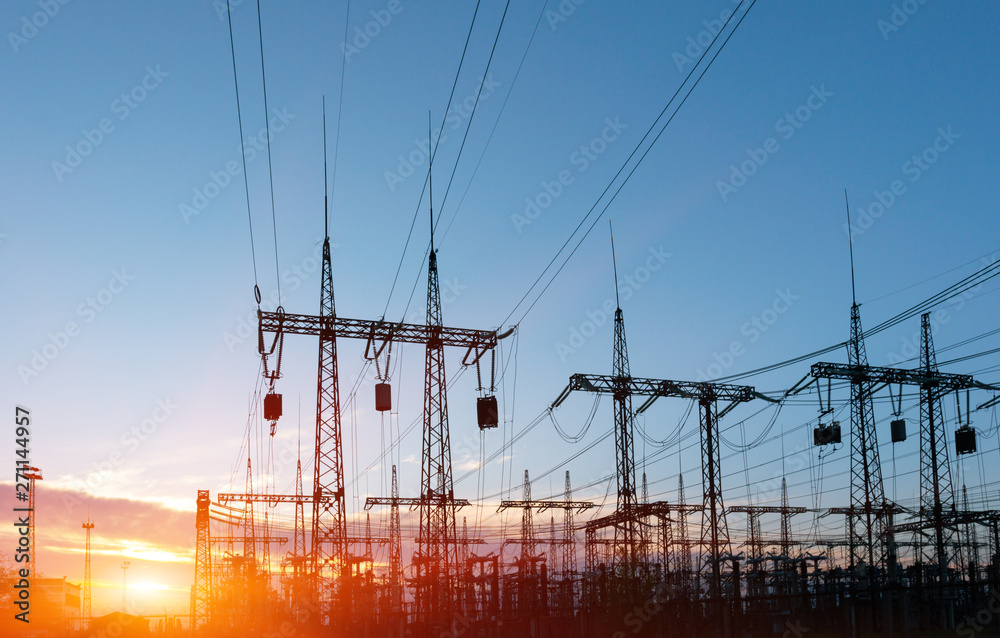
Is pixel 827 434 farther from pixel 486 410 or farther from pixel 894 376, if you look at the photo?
pixel 486 410

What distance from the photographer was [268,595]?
71562 mm

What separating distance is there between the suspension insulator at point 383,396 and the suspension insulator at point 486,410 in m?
3.16

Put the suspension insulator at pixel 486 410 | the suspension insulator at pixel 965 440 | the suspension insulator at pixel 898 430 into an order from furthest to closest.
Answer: the suspension insulator at pixel 898 430, the suspension insulator at pixel 965 440, the suspension insulator at pixel 486 410

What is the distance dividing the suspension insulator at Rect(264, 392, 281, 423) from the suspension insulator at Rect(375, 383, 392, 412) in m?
3.71

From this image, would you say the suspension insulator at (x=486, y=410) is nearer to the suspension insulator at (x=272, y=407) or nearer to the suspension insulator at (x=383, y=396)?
the suspension insulator at (x=383, y=396)

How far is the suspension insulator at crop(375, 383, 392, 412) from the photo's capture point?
3047 centimetres

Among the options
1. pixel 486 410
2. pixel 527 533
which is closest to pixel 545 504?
pixel 527 533

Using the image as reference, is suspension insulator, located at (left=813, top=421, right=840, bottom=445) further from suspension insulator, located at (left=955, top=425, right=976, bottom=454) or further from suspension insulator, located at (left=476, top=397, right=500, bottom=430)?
suspension insulator, located at (left=476, top=397, right=500, bottom=430)

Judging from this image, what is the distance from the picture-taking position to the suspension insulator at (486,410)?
30.4m

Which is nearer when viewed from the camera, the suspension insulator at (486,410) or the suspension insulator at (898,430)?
the suspension insulator at (486,410)

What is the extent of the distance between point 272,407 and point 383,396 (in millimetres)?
4219

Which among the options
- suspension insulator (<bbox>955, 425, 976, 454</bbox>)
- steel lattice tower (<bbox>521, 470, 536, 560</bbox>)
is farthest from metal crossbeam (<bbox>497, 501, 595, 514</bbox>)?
suspension insulator (<bbox>955, 425, 976, 454</bbox>)

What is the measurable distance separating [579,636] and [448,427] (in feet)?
31.6

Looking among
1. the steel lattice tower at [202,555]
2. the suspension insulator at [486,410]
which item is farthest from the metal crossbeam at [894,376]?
the steel lattice tower at [202,555]
